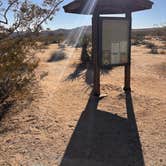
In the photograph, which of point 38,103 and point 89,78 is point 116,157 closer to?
point 38,103

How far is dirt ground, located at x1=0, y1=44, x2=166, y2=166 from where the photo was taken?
4617 mm

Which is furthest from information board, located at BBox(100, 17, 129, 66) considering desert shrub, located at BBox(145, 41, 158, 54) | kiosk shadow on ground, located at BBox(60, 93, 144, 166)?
desert shrub, located at BBox(145, 41, 158, 54)

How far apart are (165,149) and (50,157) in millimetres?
1909

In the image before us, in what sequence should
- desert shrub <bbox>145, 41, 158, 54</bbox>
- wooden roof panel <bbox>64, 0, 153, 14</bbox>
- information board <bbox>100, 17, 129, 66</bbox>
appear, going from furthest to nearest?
desert shrub <bbox>145, 41, 158, 54</bbox>
information board <bbox>100, 17, 129, 66</bbox>
wooden roof panel <bbox>64, 0, 153, 14</bbox>

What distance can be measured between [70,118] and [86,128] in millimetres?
Result: 700

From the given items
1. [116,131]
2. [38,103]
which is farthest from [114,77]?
[116,131]

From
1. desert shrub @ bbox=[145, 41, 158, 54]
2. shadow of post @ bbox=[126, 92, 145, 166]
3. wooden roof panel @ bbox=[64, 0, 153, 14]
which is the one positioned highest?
wooden roof panel @ bbox=[64, 0, 153, 14]

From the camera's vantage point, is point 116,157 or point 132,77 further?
point 132,77

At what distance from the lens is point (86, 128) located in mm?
5820

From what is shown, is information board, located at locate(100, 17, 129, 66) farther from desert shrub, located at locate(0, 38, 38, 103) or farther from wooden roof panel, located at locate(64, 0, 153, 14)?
desert shrub, located at locate(0, 38, 38, 103)

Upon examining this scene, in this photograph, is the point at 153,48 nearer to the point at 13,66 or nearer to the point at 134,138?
the point at 13,66

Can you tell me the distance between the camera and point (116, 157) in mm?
4625

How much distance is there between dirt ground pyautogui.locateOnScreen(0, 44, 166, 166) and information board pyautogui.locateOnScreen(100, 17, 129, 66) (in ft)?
3.28

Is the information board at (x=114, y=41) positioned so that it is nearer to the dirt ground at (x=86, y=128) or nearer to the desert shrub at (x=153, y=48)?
the dirt ground at (x=86, y=128)
